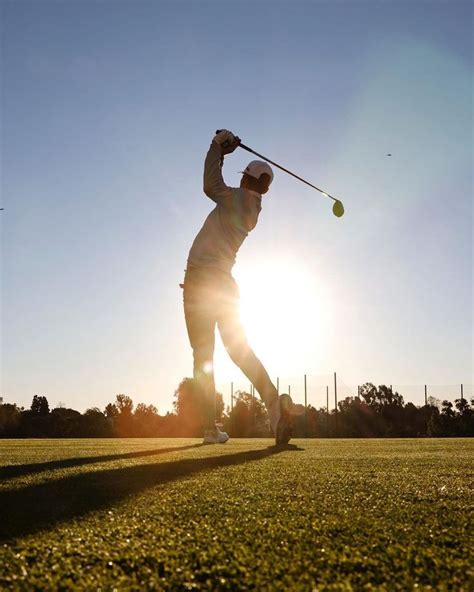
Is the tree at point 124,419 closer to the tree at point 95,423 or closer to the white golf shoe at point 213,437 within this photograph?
the tree at point 95,423

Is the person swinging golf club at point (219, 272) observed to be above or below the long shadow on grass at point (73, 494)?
above

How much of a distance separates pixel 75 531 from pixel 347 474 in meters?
1.91

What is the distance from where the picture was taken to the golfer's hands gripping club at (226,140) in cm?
668

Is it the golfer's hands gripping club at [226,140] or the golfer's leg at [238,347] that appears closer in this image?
the golfer's leg at [238,347]

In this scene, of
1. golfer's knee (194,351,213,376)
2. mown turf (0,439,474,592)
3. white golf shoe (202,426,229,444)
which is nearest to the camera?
mown turf (0,439,474,592)

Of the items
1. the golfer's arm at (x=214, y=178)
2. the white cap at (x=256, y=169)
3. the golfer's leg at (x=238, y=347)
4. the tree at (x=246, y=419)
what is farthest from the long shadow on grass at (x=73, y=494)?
the tree at (x=246, y=419)

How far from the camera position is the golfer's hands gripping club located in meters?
6.68

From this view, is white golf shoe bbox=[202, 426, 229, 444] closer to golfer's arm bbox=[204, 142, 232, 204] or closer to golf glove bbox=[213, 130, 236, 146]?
golfer's arm bbox=[204, 142, 232, 204]

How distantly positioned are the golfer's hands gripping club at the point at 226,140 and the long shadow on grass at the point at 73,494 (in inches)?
163

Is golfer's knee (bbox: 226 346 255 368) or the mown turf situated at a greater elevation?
golfer's knee (bbox: 226 346 255 368)

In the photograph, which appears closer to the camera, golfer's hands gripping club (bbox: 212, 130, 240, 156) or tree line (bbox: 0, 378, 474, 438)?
golfer's hands gripping club (bbox: 212, 130, 240, 156)

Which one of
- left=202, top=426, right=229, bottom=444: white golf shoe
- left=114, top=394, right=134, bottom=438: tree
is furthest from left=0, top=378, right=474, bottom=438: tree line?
left=202, top=426, right=229, bottom=444: white golf shoe

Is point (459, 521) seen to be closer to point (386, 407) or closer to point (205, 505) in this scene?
point (205, 505)

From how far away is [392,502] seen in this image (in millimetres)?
2299
